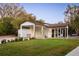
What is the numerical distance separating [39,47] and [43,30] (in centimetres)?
14

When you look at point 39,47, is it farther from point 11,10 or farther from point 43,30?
point 11,10

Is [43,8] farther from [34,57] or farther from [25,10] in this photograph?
[34,57]

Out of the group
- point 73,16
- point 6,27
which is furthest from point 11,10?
point 73,16

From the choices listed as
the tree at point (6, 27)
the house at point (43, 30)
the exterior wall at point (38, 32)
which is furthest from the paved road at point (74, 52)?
the tree at point (6, 27)

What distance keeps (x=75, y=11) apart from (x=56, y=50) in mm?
337

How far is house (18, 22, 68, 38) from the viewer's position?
2047 millimetres

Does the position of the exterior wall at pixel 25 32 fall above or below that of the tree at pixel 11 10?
below

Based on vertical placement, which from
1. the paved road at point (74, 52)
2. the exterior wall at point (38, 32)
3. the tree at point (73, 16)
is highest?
the tree at point (73, 16)

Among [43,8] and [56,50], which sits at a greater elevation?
[43,8]

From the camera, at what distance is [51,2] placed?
6.63 ft

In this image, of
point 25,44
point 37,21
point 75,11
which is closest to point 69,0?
point 75,11

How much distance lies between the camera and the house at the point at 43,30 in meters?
2.05

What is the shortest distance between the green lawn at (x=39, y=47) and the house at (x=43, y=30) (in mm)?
46

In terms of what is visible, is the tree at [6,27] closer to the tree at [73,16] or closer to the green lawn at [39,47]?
the green lawn at [39,47]
